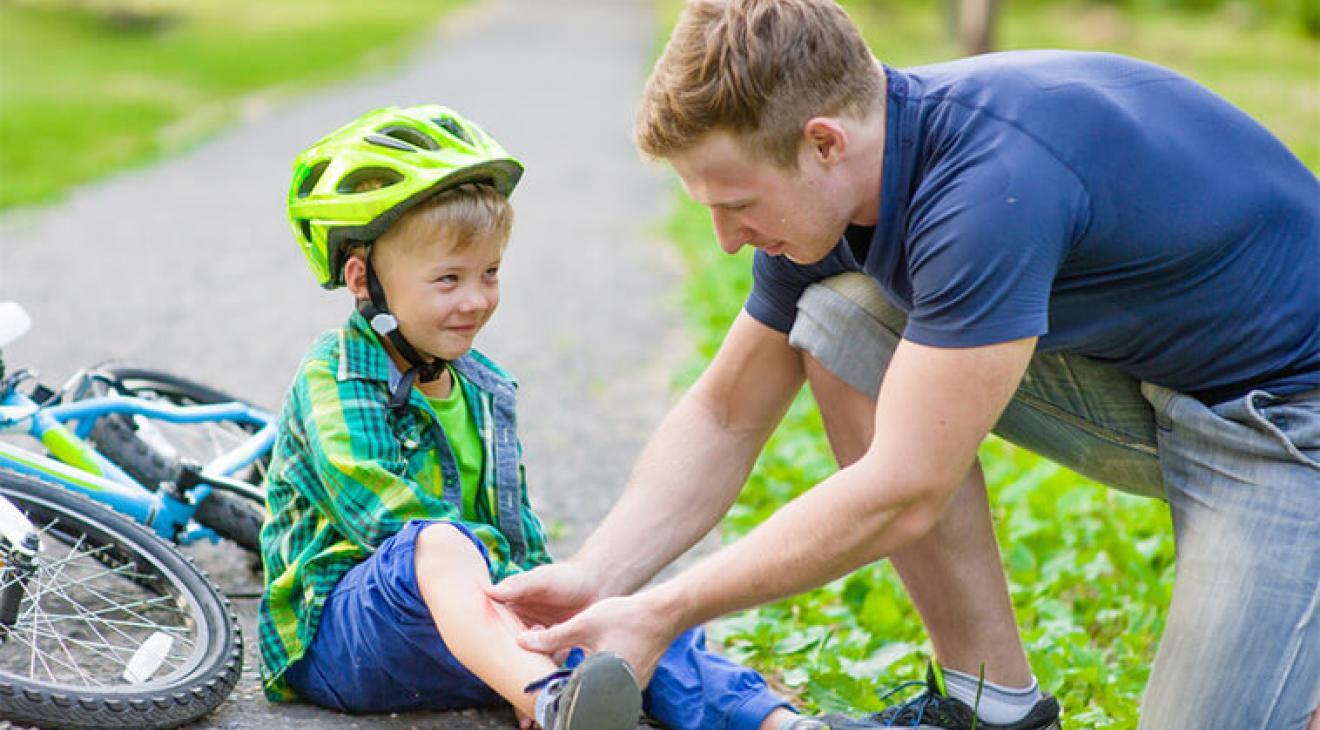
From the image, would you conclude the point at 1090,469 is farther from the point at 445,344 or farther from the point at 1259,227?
the point at 445,344

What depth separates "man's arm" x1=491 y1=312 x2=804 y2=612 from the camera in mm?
3268

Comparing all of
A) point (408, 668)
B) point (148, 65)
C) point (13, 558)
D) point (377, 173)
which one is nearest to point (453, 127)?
point (377, 173)

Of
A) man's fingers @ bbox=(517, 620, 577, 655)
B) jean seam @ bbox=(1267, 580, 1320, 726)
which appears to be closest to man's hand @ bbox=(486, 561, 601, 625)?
man's fingers @ bbox=(517, 620, 577, 655)

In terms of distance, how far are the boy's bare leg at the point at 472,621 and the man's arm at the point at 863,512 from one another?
0.16 feet

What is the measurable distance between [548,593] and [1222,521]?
1232 millimetres

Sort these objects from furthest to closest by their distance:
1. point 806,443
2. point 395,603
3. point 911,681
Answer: point 806,443, point 911,681, point 395,603

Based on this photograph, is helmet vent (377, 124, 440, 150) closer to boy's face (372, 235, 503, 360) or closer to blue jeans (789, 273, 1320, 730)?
boy's face (372, 235, 503, 360)

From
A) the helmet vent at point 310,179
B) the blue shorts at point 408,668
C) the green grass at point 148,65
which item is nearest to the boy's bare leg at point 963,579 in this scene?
the blue shorts at point 408,668

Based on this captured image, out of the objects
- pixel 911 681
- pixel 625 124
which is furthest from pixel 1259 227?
pixel 625 124

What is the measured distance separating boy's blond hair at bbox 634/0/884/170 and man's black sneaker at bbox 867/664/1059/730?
1161 millimetres

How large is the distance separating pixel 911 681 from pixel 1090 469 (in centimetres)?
63

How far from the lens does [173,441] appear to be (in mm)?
4230

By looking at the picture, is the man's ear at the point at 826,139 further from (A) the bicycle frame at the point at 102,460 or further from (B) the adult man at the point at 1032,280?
(A) the bicycle frame at the point at 102,460

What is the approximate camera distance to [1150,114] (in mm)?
2793
